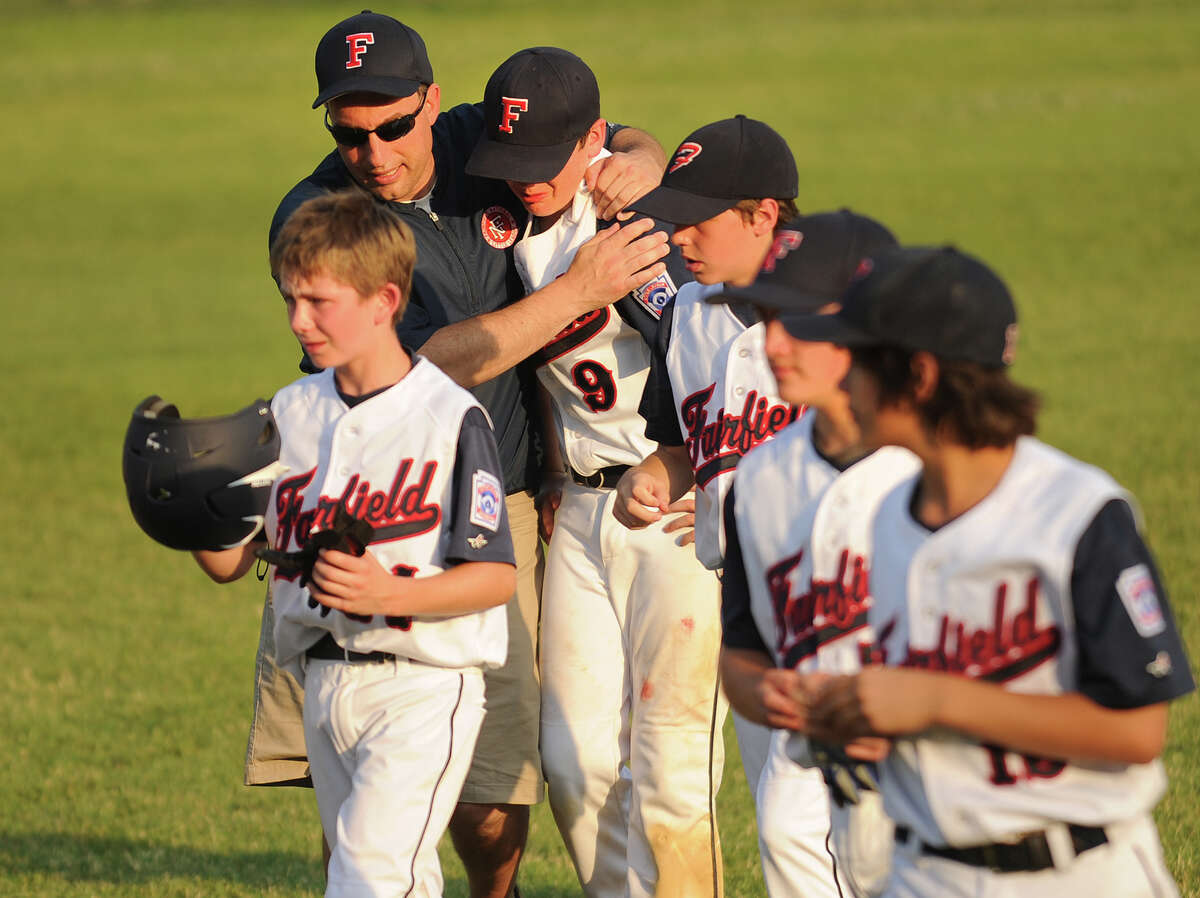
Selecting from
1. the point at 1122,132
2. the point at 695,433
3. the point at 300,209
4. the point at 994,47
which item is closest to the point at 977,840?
the point at 695,433

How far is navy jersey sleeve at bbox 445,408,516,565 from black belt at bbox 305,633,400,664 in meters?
0.31

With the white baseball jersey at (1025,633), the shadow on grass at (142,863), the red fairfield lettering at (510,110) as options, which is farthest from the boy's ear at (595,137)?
the shadow on grass at (142,863)

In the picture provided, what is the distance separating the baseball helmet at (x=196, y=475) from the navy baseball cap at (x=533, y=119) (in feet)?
4.88

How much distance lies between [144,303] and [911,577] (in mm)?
20441

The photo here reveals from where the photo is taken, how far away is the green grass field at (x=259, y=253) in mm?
7145

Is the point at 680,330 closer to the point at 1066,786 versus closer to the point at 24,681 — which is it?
the point at 1066,786

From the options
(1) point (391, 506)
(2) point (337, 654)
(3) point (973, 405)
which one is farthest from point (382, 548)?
(3) point (973, 405)

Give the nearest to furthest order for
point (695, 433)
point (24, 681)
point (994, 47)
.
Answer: point (695, 433)
point (24, 681)
point (994, 47)

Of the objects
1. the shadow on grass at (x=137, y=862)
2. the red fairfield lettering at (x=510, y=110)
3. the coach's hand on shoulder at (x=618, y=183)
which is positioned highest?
the red fairfield lettering at (x=510, y=110)

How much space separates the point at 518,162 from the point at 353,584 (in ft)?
6.17

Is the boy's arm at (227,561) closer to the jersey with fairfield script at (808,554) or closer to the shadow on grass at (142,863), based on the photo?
the jersey with fairfield script at (808,554)

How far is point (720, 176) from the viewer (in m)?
4.75

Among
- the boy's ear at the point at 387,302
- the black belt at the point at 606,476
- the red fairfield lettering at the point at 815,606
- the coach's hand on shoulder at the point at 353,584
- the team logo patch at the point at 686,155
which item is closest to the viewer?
the red fairfield lettering at the point at 815,606

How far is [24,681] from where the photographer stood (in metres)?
8.71
